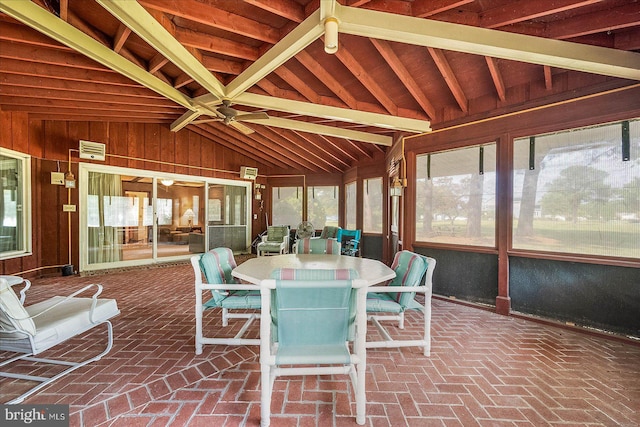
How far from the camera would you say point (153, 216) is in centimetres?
600

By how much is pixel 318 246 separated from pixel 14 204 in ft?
16.8

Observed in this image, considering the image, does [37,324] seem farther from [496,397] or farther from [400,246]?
[400,246]

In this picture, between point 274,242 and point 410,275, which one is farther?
point 274,242

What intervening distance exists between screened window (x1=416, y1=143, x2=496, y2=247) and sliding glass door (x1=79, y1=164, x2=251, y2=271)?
5.28 meters

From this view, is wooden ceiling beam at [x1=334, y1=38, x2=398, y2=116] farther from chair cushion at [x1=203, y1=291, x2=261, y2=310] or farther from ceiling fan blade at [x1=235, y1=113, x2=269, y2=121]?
chair cushion at [x1=203, y1=291, x2=261, y2=310]

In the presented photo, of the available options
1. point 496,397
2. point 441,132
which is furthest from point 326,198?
point 496,397

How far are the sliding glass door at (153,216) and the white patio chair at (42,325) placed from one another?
3605 millimetres

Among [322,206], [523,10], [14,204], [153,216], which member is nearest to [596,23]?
[523,10]

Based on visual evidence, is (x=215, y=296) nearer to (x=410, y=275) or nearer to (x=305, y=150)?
(x=410, y=275)

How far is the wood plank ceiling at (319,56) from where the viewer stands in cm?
207

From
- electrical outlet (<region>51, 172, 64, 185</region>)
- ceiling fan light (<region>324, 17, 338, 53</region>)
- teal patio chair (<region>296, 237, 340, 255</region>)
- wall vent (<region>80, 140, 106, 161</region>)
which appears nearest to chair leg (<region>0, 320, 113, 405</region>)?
teal patio chair (<region>296, 237, 340, 255</region>)

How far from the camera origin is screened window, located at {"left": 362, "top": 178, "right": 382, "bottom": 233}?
6094 millimetres

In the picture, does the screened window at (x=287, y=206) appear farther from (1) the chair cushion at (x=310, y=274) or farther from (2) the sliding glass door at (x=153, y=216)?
(1) the chair cushion at (x=310, y=274)

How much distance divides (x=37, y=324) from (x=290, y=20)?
308cm
